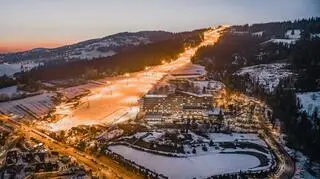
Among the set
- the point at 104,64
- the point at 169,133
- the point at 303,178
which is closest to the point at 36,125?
the point at 169,133

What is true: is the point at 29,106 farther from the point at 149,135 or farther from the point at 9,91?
the point at 149,135

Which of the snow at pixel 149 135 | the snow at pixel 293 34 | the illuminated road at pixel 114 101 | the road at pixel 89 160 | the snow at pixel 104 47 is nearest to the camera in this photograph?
the road at pixel 89 160

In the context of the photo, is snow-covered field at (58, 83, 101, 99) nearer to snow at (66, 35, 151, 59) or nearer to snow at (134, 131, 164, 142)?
snow at (134, 131, 164, 142)

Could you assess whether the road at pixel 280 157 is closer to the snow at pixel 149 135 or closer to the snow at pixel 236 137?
the snow at pixel 236 137

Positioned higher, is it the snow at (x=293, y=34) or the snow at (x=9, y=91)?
the snow at (x=293, y=34)

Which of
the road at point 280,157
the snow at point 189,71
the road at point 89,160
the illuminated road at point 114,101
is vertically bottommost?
the road at point 280,157

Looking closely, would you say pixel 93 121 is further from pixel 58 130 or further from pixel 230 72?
pixel 230 72

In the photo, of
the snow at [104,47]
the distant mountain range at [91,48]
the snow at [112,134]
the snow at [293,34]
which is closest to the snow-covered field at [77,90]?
the snow at [112,134]
